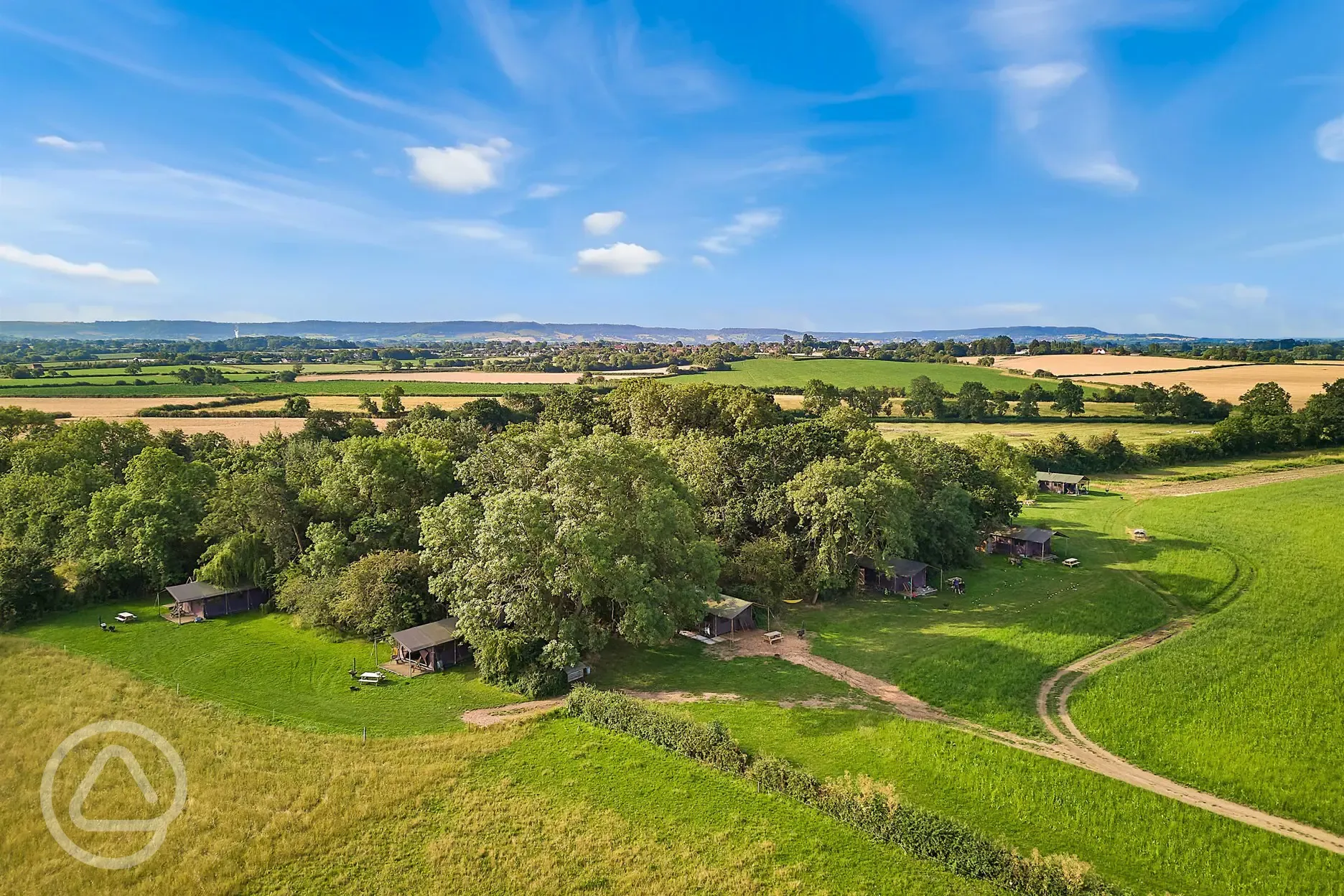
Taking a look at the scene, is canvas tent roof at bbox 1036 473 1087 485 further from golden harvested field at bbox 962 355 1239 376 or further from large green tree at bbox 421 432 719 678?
golden harvested field at bbox 962 355 1239 376

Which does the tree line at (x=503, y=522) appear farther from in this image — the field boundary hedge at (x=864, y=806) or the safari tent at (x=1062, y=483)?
the safari tent at (x=1062, y=483)

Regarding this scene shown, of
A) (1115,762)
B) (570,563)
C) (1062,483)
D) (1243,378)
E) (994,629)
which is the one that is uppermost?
(1243,378)

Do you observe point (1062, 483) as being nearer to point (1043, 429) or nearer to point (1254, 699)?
point (1043, 429)

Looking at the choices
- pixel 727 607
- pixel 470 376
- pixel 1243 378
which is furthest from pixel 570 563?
pixel 1243 378

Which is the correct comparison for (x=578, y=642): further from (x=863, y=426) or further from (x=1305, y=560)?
(x=1305, y=560)

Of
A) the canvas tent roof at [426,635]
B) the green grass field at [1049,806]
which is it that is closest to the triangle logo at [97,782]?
the canvas tent roof at [426,635]

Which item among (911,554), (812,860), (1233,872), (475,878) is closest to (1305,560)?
(911,554)
